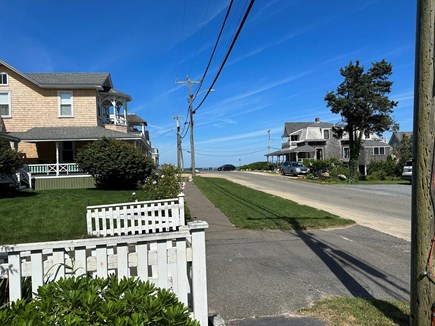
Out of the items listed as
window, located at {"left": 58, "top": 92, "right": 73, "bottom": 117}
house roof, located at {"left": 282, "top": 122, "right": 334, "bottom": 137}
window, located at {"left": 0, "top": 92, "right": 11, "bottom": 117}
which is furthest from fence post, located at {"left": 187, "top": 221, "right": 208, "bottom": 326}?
house roof, located at {"left": 282, "top": 122, "right": 334, "bottom": 137}

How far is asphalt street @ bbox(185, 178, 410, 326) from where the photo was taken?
448 centimetres

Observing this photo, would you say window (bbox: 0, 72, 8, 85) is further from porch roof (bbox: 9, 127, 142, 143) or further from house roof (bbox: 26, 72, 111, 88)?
porch roof (bbox: 9, 127, 142, 143)

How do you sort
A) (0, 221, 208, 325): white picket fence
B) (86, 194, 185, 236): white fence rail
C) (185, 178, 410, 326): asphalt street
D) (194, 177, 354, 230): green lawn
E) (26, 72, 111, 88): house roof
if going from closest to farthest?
(0, 221, 208, 325): white picket fence < (185, 178, 410, 326): asphalt street < (86, 194, 185, 236): white fence rail < (194, 177, 354, 230): green lawn < (26, 72, 111, 88): house roof

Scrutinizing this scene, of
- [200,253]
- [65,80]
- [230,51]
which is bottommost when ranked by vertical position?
[200,253]

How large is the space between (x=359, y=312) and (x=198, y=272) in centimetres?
207

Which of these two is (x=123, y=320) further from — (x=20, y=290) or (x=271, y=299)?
(x=271, y=299)

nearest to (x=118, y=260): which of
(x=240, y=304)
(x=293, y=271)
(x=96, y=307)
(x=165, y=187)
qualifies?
(x=96, y=307)

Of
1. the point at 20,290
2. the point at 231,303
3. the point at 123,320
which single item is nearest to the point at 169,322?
the point at 123,320

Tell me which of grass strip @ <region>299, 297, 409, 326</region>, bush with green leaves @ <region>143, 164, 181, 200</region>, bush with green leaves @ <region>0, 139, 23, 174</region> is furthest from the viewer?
bush with green leaves @ <region>0, 139, 23, 174</region>

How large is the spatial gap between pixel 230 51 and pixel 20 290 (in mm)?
7711

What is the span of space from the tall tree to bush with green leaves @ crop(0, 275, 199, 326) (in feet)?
129

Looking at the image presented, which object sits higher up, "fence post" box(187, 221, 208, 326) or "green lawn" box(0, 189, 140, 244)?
"fence post" box(187, 221, 208, 326)

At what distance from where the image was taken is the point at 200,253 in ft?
10.9

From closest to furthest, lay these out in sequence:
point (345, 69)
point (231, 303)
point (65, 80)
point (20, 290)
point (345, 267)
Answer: point (20, 290) → point (231, 303) → point (345, 267) → point (65, 80) → point (345, 69)
